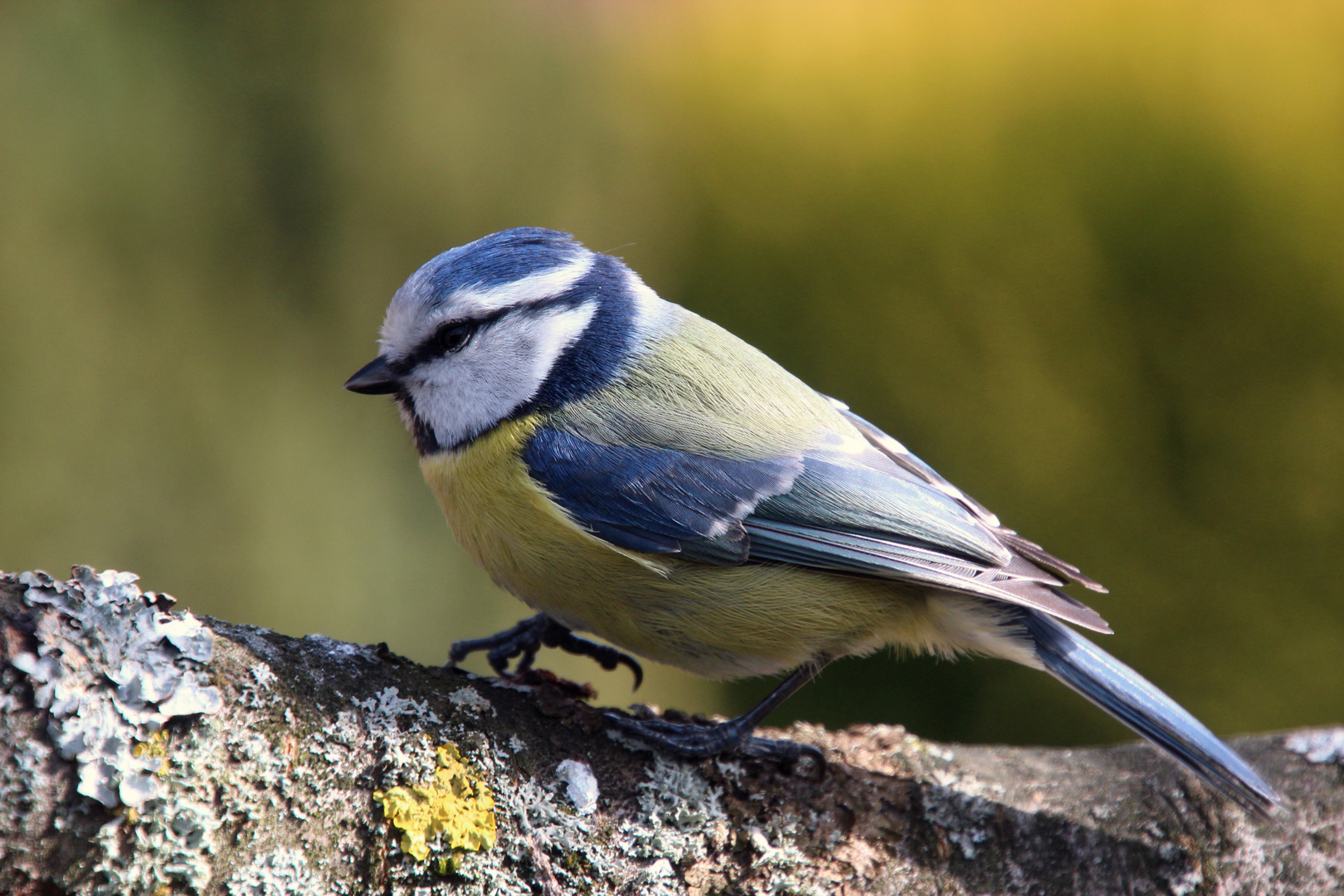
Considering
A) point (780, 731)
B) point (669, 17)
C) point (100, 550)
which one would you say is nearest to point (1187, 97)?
point (669, 17)

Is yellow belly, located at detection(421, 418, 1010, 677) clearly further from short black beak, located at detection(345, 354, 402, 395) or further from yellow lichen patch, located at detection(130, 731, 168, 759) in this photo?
yellow lichen patch, located at detection(130, 731, 168, 759)

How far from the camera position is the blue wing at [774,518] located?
124cm

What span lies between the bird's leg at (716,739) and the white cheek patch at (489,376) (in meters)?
0.45

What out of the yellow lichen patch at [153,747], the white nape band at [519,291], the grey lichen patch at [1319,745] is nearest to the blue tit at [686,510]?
the white nape band at [519,291]

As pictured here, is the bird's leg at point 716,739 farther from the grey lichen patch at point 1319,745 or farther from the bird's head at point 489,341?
the grey lichen patch at point 1319,745

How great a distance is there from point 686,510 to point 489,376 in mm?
348

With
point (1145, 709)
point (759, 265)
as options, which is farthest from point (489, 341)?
point (759, 265)

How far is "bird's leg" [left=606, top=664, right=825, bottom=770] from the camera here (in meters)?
1.15

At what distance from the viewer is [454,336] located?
53.9 inches

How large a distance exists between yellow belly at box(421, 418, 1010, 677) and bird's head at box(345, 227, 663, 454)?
0.07 m

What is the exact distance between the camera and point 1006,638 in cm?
138

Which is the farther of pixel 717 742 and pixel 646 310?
pixel 646 310

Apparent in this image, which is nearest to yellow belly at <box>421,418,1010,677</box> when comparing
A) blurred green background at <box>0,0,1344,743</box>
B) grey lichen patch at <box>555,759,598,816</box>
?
grey lichen patch at <box>555,759,598,816</box>

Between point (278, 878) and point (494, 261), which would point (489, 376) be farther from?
point (278, 878)
